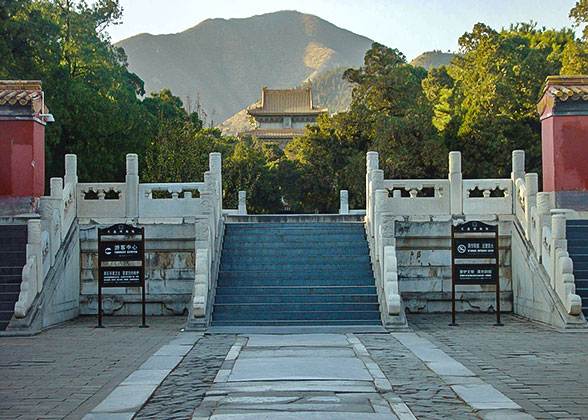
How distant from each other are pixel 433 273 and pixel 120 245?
6.05m

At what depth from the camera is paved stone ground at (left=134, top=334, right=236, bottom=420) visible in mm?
6336

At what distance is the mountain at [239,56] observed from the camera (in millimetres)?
120312

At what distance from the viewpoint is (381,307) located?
1248 centimetres

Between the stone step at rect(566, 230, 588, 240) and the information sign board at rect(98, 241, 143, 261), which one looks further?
the stone step at rect(566, 230, 588, 240)

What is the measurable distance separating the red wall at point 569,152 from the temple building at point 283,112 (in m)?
43.4

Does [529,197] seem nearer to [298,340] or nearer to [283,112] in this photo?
[298,340]

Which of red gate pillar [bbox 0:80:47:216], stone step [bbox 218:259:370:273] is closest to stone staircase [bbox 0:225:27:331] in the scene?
red gate pillar [bbox 0:80:47:216]

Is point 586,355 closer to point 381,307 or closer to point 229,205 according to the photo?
point 381,307

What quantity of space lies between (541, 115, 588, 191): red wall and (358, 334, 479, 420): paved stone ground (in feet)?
24.1

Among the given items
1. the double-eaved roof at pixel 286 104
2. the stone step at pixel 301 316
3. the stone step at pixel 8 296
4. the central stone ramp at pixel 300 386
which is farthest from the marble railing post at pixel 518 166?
the double-eaved roof at pixel 286 104

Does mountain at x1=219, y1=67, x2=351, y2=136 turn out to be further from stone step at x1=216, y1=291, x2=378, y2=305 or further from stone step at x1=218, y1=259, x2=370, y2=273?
stone step at x1=216, y1=291, x2=378, y2=305

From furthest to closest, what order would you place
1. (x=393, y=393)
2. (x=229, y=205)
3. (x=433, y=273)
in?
Result: (x=229, y=205) → (x=433, y=273) → (x=393, y=393)

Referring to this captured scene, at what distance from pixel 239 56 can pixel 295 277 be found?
120 metres

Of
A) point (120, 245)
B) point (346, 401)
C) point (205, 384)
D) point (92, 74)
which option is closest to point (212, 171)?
point (120, 245)
